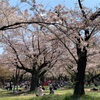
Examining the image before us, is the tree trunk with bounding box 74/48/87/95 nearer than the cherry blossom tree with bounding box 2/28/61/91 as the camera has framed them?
Yes

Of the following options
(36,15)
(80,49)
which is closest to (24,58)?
(80,49)

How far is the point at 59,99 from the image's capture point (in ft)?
52.0

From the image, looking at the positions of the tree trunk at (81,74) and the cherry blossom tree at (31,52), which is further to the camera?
the cherry blossom tree at (31,52)

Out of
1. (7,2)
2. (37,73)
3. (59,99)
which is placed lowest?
(59,99)

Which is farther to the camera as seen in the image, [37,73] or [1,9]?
[37,73]

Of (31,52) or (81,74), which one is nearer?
(81,74)

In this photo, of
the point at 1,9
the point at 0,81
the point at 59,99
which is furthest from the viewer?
the point at 0,81

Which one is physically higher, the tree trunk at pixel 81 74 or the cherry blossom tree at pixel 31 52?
the cherry blossom tree at pixel 31 52

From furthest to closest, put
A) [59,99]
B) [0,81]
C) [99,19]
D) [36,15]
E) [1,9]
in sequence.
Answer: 1. [0,81]
2. [99,19]
3. [59,99]
4. [1,9]
5. [36,15]

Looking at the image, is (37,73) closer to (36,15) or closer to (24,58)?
(24,58)

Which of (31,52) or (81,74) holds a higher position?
(31,52)

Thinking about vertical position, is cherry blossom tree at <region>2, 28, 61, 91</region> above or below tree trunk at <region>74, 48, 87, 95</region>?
above

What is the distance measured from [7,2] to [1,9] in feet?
3.08

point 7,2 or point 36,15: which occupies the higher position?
point 7,2
